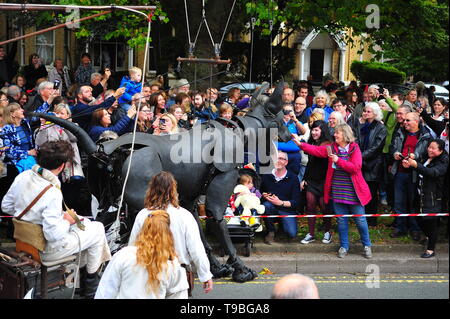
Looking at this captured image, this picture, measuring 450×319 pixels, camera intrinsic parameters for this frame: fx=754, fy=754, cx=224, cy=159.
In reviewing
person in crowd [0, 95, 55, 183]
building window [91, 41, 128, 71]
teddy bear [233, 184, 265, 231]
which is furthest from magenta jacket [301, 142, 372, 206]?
building window [91, 41, 128, 71]

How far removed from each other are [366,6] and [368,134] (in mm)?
6012

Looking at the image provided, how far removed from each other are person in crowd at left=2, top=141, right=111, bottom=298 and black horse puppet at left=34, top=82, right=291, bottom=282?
903 millimetres

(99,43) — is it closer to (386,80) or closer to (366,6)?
(386,80)

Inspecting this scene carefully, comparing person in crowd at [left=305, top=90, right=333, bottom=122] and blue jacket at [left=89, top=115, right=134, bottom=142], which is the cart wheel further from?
person in crowd at [left=305, top=90, right=333, bottom=122]

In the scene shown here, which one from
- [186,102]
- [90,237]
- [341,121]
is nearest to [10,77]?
[186,102]

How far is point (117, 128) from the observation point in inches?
416

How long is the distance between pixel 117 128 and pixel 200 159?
7.27 ft

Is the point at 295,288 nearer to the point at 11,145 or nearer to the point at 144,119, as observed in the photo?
the point at 11,145

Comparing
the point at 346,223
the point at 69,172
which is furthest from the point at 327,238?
the point at 69,172

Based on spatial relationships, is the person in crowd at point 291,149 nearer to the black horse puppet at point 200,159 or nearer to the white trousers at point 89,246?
the black horse puppet at point 200,159

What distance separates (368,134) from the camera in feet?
36.7

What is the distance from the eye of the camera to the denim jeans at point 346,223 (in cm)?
1011

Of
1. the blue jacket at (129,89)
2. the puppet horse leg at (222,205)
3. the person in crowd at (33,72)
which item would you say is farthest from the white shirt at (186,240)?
the person in crowd at (33,72)

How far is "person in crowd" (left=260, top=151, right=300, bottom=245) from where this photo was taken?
1046cm
